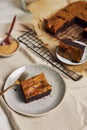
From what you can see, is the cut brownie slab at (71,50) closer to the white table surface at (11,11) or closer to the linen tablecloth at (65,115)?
the linen tablecloth at (65,115)

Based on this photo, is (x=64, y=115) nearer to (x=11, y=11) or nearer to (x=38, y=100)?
(x=38, y=100)

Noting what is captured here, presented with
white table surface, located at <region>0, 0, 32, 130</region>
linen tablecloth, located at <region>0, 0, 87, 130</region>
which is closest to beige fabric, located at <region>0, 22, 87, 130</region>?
linen tablecloth, located at <region>0, 0, 87, 130</region>

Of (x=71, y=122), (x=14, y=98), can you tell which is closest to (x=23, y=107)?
(x=14, y=98)

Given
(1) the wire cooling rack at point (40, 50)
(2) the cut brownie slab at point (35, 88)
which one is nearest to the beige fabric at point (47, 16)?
(1) the wire cooling rack at point (40, 50)

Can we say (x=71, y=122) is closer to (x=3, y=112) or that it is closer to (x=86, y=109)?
(x=86, y=109)

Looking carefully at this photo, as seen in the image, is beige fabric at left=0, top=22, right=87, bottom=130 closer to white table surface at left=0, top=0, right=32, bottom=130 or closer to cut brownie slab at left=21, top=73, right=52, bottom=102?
cut brownie slab at left=21, top=73, right=52, bottom=102
